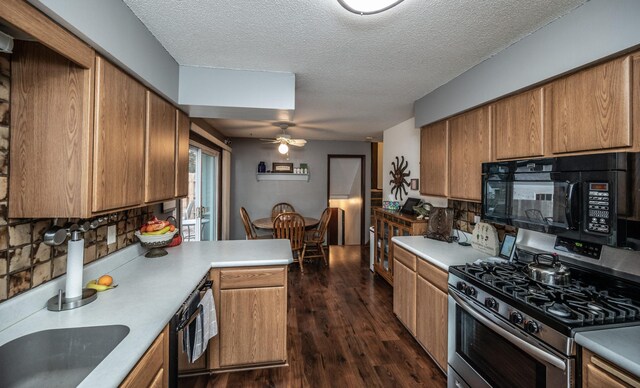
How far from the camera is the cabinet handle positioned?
2.84 ft

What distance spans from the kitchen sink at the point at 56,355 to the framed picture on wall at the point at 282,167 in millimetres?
4485

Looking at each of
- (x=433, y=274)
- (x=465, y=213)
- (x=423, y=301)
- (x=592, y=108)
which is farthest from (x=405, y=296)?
(x=592, y=108)

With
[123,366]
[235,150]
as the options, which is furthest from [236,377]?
[235,150]

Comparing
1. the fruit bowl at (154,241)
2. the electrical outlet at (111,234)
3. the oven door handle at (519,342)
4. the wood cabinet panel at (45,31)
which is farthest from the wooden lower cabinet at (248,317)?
the wood cabinet panel at (45,31)

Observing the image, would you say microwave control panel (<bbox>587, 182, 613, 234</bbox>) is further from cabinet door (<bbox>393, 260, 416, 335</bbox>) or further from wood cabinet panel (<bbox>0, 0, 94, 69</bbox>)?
wood cabinet panel (<bbox>0, 0, 94, 69</bbox>)

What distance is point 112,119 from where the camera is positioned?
1262mm

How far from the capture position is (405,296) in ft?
8.01

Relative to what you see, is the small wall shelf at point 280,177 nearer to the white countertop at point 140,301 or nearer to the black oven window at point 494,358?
the white countertop at point 140,301

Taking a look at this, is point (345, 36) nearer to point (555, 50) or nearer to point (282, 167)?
point (555, 50)

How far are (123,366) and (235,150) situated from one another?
4.87m

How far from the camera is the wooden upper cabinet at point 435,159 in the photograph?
2.46m

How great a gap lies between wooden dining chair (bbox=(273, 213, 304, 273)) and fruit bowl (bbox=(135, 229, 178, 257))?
2.03m

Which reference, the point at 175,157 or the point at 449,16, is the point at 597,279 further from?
the point at 175,157

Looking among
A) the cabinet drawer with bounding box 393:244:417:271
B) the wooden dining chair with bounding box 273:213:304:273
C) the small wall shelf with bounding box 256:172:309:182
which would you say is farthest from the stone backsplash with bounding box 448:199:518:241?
the small wall shelf with bounding box 256:172:309:182
